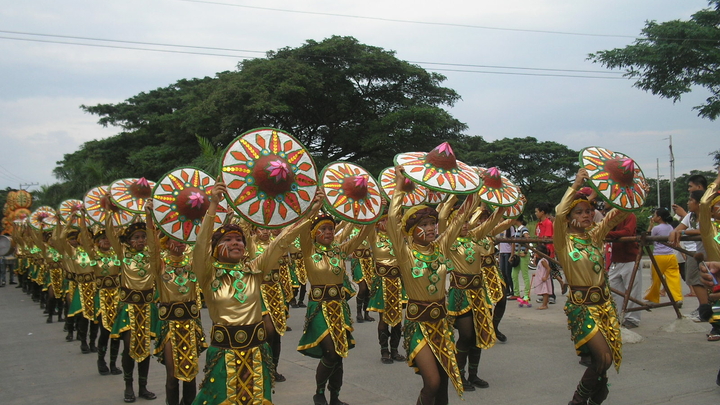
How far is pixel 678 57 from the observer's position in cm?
1848

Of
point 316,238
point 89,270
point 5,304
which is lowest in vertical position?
point 5,304

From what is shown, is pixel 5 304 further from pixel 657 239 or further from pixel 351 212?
pixel 657 239

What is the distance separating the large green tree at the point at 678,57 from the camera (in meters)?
18.1

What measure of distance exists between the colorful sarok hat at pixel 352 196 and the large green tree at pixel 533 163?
35.2 metres

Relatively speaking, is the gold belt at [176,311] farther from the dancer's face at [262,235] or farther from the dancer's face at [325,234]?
the dancer's face at [262,235]

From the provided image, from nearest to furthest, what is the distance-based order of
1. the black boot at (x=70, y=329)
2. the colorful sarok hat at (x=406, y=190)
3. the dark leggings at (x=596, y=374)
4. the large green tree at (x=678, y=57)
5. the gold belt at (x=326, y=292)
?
the dark leggings at (x=596, y=374) < the gold belt at (x=326, y=292) < the colorful sarok hat at (x=406, y=190) < the black boot at (x=70, y=329) < the large green tree at (x=678, y=57)

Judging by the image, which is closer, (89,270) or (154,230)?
(154,230)

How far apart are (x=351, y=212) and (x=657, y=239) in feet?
14.1

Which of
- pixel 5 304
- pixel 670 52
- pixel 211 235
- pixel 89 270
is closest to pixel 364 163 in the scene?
pixel 670 52

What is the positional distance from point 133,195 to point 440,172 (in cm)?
367

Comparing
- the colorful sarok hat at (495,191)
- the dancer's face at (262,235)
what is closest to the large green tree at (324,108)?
the dancer's face at (262,235)

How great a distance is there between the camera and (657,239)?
24.0 ft

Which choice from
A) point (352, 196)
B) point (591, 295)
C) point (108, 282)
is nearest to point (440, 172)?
point (352, 196)

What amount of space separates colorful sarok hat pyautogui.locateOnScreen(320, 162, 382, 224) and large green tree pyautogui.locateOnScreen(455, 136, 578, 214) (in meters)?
35.2
